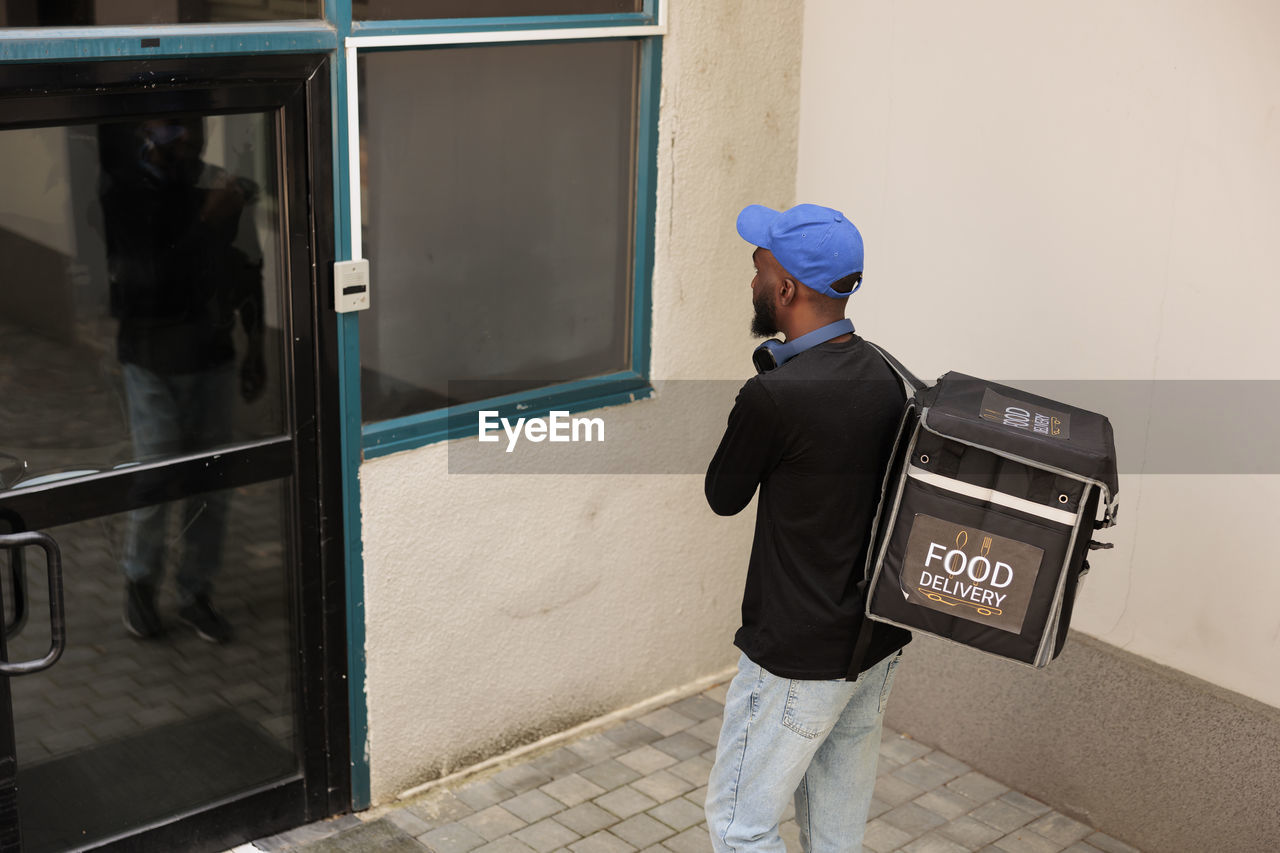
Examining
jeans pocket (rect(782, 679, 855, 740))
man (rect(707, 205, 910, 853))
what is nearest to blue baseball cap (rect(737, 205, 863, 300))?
man (rect(707, 205, 910, 853))

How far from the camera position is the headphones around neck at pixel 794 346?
9.96 ft

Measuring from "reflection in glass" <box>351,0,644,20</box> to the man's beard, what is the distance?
146 cm

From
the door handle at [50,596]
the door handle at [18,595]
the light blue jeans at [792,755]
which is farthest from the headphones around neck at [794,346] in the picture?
the door handle at [18,595]

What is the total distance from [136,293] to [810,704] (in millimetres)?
2065

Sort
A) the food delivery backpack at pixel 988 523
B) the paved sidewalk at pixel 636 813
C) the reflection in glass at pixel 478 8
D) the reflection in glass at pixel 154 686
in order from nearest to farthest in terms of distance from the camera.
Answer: the food delivery backpack at pixel 988 523 < the reflection in glass at pixel 154 686 < the reflection in glass at pixel 478 8 < the paved sidewalk at pixel 636 813

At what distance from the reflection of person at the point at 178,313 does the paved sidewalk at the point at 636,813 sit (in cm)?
92

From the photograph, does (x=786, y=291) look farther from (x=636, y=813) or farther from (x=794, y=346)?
(x=636, y=813)

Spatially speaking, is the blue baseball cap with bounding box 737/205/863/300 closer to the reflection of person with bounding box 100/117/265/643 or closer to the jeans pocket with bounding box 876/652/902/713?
the jeans pocket with bounding box 876/652/902/713

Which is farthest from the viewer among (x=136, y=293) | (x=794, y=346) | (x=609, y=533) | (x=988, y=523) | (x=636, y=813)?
(x=609, y=533)

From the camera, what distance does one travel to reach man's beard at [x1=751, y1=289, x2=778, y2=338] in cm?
310

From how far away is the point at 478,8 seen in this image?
3977mm

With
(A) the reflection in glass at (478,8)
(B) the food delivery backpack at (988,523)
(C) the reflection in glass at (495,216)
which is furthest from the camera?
(C) the reflection in glass at (495,216)

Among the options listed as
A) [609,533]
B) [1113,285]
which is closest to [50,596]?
[609,533]

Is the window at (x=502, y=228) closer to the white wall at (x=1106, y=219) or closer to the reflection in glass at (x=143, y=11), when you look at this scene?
the reflection in glass at (x=143, y=11)
